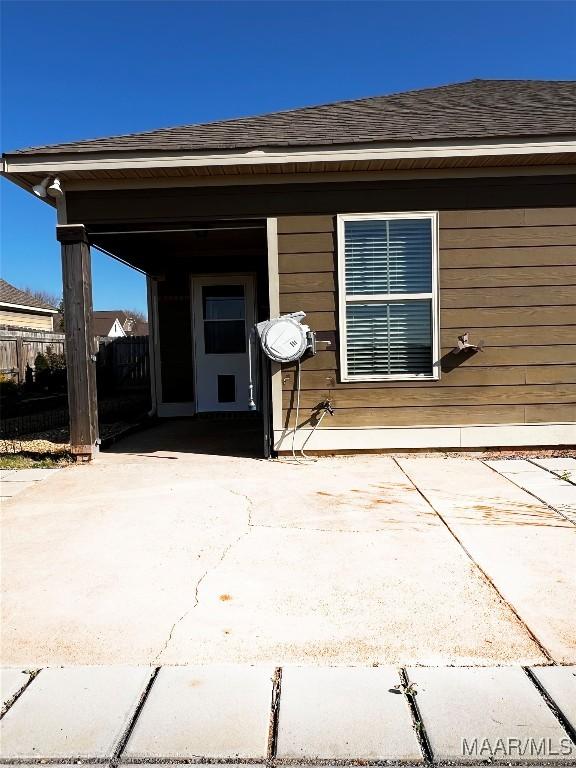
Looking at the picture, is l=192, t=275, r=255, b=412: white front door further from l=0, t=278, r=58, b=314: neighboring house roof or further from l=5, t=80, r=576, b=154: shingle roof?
l=0, t=278, r=58, b=314: neighboring house roof

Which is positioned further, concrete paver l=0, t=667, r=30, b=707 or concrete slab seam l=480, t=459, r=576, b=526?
concrete slab seam l=480, t=459, r=576, b=526

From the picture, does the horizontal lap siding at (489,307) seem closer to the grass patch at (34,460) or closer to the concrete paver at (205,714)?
the grass patch at (34,460)

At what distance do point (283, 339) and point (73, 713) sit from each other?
3.89 meters

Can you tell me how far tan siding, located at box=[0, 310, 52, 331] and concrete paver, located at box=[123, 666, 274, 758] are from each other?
68.7 ft

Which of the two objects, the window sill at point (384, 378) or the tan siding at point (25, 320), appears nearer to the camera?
the window sill at point (384, 378)

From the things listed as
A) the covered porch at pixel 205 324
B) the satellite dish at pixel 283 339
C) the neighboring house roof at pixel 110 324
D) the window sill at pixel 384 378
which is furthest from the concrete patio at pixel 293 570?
the neighboring house roof at pixel 110 324

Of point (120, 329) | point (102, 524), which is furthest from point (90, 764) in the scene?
point (120, 329)

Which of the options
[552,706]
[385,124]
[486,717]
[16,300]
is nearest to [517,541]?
[552,706]

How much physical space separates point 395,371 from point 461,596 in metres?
3.26

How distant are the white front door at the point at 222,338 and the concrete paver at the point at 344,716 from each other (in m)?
7.06

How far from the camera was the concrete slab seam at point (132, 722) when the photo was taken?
5.71 ft

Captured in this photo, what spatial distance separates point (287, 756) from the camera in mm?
1722

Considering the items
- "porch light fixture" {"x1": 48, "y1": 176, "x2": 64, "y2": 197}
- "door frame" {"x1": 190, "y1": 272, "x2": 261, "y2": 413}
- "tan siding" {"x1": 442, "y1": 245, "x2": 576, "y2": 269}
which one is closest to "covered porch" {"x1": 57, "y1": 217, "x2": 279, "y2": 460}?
"door frame" {"x1": 190, "y1": 272, "x2": 261, "y2": 413}

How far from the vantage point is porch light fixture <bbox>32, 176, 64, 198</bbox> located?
5480mm
